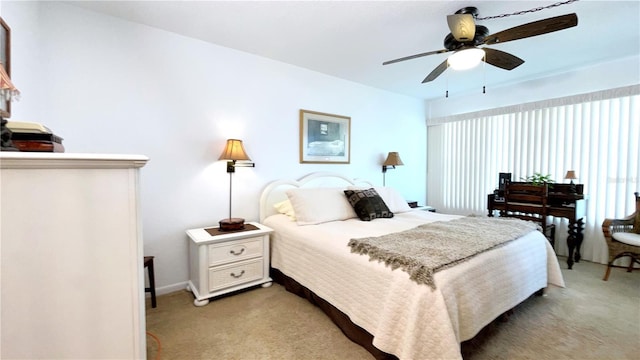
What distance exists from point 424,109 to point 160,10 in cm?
417

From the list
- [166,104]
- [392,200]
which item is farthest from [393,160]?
[166,104]

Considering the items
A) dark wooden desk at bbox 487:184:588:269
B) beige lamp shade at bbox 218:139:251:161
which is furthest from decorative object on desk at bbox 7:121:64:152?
dark wooden desk at bbox 487:184:588:269

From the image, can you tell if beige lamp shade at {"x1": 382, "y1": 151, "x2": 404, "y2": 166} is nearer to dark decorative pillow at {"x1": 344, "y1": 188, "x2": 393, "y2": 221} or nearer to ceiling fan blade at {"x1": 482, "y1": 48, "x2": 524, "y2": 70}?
dark decorative pillow at {"x1": 344, "y1": 188, "x2": 393, "y2": 221}

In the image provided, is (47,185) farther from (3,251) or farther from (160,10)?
(160,10)

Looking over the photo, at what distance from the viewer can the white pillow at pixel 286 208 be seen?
2.72m

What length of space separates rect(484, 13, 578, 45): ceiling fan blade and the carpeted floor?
201 centimetres

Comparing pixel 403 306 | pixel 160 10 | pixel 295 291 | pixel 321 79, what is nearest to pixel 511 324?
pixel 403 306

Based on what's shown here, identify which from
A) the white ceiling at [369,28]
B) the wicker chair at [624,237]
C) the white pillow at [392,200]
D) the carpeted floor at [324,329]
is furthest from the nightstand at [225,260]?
the wicker chair at [624,237]

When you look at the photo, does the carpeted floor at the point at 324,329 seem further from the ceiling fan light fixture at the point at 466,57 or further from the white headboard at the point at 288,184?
the ceiling fan light fixture at the point at 466,57

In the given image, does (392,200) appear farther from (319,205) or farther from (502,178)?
(502,178)

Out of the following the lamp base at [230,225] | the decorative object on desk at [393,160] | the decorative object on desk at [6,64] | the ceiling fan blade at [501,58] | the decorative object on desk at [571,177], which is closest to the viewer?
the decorative object on desk at [6,64]

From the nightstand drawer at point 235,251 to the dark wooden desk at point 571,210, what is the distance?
3374 mm

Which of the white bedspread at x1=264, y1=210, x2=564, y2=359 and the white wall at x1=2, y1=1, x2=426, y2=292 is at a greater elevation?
the white wall at x1=2, y1=1, x2=426, y2=292

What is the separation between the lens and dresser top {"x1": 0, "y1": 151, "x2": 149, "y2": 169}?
2.60 feet
